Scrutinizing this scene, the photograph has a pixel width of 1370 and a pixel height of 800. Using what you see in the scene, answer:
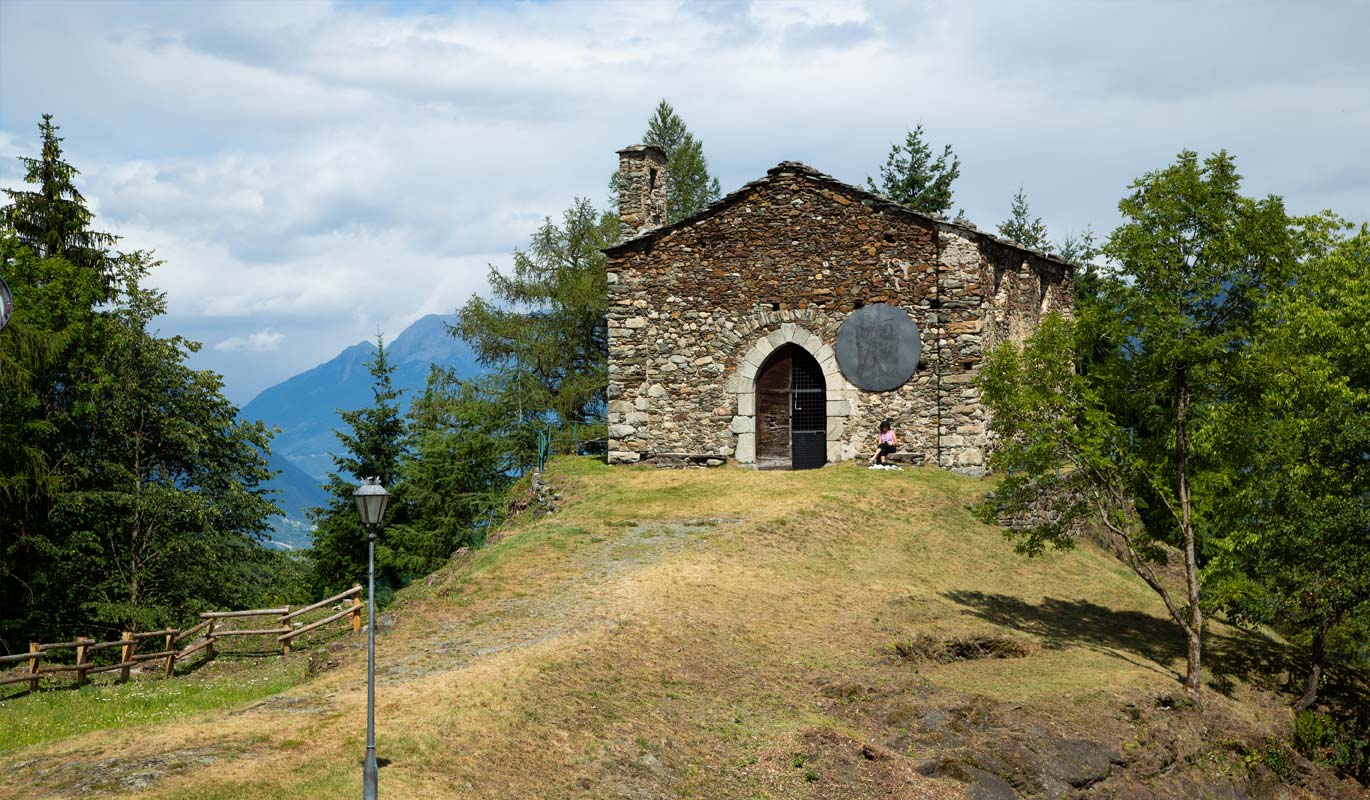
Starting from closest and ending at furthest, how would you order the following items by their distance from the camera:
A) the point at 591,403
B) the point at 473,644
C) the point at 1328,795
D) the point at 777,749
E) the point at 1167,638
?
the point at 777,749 → the point at 473,644 → the point at 1328,795 → the point at 1167,638 → the point at 591,403

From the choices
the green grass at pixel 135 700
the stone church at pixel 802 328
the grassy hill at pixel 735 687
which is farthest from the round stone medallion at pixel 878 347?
the green grass at pixel 135 700

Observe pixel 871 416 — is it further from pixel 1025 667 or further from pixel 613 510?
pixel 1025 667

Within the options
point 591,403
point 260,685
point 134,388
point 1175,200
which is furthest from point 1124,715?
point 591,403

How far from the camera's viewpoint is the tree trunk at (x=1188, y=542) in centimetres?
1703

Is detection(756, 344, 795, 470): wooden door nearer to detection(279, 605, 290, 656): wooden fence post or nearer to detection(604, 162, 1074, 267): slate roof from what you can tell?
detection(604, 162, 1074, 267): slate roof

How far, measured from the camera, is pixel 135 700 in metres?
17.9

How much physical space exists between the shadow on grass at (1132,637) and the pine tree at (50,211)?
2842 centimetres

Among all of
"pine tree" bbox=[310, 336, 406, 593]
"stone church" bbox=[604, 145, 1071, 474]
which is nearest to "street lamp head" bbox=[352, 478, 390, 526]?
"stone church" bbox=[604, 145, 1071, 474]

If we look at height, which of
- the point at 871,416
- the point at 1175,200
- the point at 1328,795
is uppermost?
the point at 1175,200

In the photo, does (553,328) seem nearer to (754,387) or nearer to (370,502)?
(754,387)

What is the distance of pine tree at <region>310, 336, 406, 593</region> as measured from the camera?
3944 cm

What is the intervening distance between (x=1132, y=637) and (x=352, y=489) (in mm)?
27238

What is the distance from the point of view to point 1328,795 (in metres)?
16.8

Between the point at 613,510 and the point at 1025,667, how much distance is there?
931 cm
